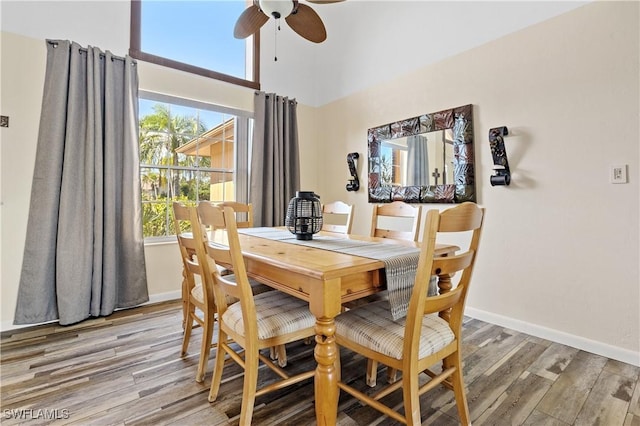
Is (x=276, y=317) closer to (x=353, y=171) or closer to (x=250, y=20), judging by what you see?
(x=250, y=20)

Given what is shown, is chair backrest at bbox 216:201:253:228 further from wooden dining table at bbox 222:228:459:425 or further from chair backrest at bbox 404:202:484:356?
chair backrest at bbox 404:202:484:356

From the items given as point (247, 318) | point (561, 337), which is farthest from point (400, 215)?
point (561, 337)

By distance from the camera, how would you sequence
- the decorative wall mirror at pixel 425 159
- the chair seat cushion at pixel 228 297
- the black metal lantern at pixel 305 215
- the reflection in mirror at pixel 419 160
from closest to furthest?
1. the chair seat cushion at pixel 228 297
2. the black metal lantern at pixel 305 215
3. the decorative wall mirror at pixel 425 159
4. the reflection in mirror at pixel 419 160

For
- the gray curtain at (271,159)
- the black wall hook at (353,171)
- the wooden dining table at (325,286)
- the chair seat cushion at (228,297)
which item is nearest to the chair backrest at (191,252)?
the chair seat cushion at (228,297)

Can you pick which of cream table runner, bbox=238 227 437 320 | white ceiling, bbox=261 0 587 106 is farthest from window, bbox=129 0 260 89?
cream table runner, bbox=238 227 437 320

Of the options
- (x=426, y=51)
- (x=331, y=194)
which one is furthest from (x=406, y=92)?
(x=331, y=194)

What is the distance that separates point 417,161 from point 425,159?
0.09 m

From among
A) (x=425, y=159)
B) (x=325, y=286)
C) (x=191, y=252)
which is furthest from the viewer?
(x=425, y=159)

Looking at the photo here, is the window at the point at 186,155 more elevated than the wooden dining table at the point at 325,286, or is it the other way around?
the window at the point at 186,155

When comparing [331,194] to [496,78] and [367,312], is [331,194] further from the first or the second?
[367,312]

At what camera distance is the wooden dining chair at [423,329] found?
3.56ft

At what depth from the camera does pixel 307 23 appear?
2.21m

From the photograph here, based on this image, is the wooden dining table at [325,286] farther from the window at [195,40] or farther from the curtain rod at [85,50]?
the window at [195,40]

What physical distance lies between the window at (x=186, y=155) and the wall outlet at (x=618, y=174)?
3.28 m
